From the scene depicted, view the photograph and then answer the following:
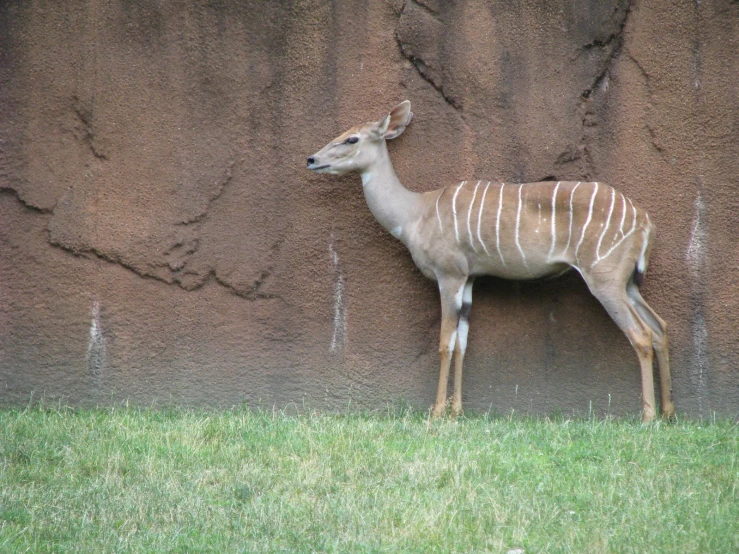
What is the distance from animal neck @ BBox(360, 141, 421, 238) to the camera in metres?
6.55

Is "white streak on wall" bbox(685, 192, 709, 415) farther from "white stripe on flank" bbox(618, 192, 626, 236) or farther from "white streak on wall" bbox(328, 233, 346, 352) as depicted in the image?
"white streak on wall" bbox(328, 233, 346, 352)

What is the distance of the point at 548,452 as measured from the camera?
17.2 feet

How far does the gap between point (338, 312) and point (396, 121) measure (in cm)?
130

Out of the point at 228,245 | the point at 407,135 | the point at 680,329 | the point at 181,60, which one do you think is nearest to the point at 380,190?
the point at 407,135

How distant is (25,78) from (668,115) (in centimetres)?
419

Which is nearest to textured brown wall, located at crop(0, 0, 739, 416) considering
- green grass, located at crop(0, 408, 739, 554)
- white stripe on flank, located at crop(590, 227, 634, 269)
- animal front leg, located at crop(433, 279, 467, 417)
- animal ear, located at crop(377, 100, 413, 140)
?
animal ear, located at crop(377, 100, 413, 140)

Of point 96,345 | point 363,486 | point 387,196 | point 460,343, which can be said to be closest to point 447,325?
point 460,343

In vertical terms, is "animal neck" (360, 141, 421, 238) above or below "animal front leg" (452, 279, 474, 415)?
above

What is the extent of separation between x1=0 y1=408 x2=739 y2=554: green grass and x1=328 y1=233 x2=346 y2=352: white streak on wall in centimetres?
71

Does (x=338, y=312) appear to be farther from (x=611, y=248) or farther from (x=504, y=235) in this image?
(x=611, y=248)

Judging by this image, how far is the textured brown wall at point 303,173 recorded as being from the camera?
21.6 ft

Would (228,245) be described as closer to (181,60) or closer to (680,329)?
(181,60)

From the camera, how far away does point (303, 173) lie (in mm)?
6758

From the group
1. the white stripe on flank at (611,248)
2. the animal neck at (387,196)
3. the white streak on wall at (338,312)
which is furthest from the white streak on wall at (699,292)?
the white streak on wall at (338,312)
